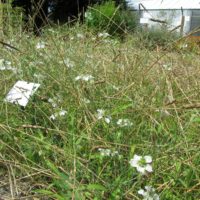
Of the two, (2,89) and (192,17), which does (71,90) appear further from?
(192,17)

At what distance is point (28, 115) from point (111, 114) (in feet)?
1.08

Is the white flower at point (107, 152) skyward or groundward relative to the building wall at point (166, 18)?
skyward

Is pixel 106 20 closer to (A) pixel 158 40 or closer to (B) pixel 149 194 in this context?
(A) pixel 158 40

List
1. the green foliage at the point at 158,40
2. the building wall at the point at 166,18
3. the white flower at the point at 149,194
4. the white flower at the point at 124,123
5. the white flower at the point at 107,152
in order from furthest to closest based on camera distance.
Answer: the building wall at the point at 166,18 < the green foliage at the point at 158,40 < the white flower at the point at 124,123 < the white flower at the point at 107,152 < the white flower at the point at 149,194

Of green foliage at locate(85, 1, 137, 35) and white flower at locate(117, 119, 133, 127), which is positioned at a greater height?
white flower at locate(117, 119, 133, 127)

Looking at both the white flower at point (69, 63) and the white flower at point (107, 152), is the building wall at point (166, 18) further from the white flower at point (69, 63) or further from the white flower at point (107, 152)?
the white flower at point (107, 152)

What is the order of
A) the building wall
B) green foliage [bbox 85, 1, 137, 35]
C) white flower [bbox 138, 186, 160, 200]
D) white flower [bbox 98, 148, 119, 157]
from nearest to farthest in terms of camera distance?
white flower [bbox 138, 186, 160, 200] → white flower [bbox 98, 148, 119, 157] → the building wall → green foliage [bbox 85, 1, 137, 35]

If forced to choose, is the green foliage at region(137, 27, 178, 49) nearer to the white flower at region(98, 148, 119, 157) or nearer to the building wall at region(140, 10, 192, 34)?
the building wall at region(140, 10, 192, 34)

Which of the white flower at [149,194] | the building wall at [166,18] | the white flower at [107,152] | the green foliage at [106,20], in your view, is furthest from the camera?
the green foliage at [106,20]

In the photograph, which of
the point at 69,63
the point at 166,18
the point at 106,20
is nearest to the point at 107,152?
the point at 69,63

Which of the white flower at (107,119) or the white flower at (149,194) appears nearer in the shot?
the white flower at (149,194)

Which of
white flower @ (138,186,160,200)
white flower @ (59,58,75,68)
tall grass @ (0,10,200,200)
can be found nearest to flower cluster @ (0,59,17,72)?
tall grass @ (0,10,200,200)

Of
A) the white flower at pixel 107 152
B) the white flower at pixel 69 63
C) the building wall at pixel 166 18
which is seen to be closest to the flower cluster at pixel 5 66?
the white flower at pixel 69 63

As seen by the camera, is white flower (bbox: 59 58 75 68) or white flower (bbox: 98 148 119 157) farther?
white flower (bbox: 59 58 75 68)
